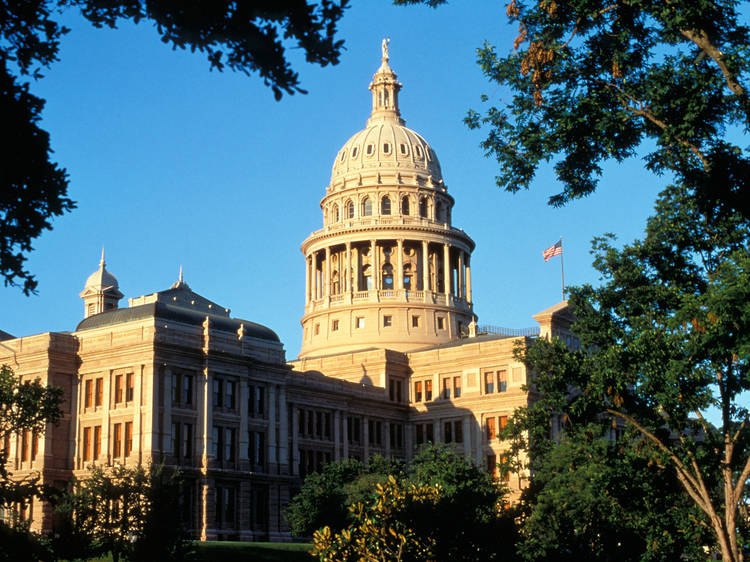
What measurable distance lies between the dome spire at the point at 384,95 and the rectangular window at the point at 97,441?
6049 cm

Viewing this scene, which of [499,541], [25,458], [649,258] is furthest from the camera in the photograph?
[25,458]

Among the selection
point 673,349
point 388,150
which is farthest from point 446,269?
point 673,349

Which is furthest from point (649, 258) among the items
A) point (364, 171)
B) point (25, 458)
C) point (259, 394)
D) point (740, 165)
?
point (364, 171)

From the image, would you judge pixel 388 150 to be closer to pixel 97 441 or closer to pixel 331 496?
pixel 97 441

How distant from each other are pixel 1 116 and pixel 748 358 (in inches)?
982

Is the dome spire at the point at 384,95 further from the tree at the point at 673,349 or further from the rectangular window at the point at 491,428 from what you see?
the tree at the point at 673,349

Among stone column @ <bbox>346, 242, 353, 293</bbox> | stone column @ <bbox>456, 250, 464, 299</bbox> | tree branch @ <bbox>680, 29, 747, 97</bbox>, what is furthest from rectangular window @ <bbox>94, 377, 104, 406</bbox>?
tree branch @ <bbox>680, 29, 747, 97</bbox>

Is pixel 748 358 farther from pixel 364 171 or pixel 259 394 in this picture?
pixel 364 171

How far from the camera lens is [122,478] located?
6181 cm

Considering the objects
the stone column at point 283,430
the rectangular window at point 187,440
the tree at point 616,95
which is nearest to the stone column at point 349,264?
the stone column at point 283,430

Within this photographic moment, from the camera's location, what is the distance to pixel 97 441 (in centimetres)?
7825

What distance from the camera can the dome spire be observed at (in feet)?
424

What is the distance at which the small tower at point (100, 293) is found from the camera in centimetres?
10912

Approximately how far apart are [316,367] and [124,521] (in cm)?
5119
